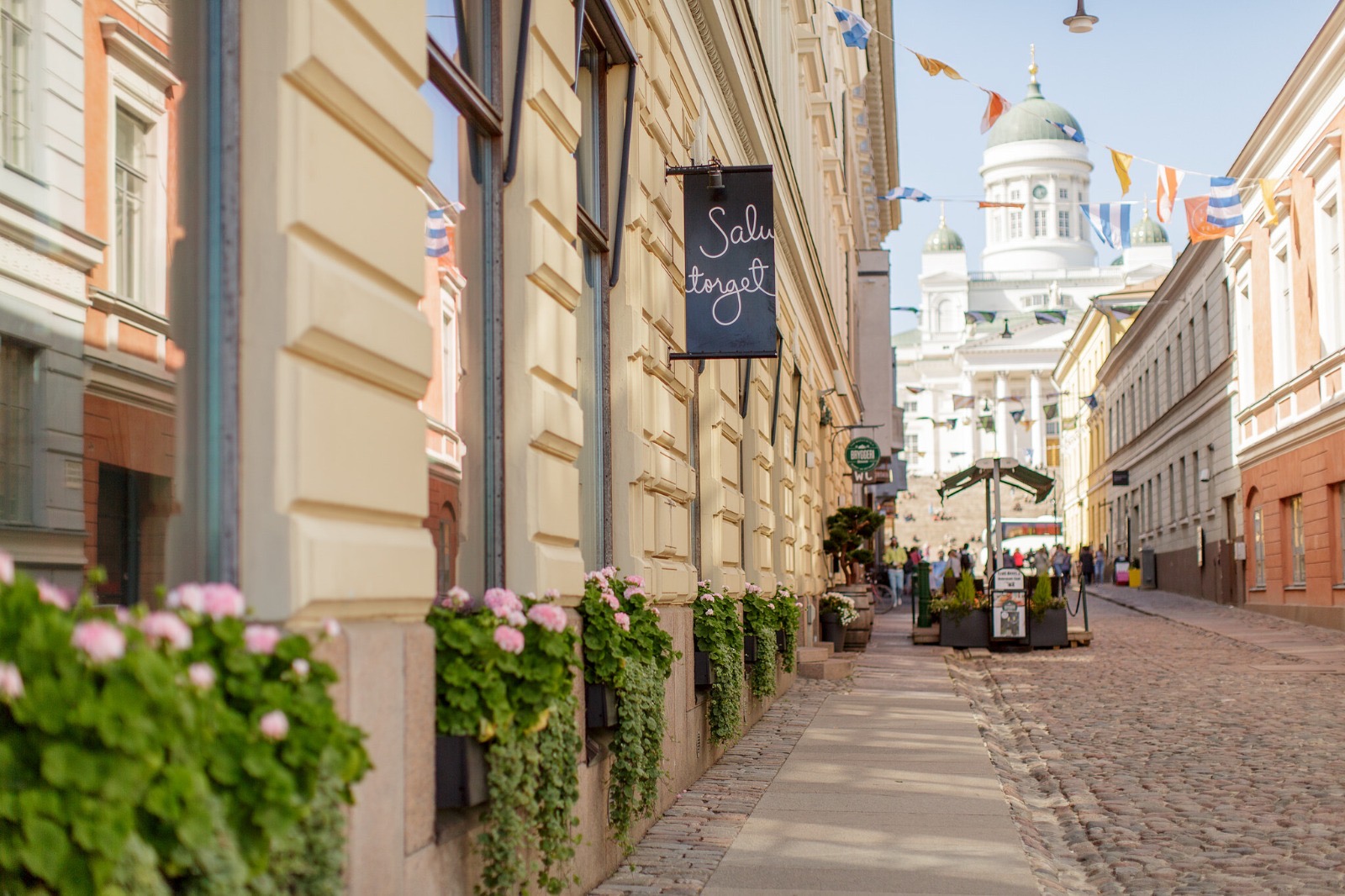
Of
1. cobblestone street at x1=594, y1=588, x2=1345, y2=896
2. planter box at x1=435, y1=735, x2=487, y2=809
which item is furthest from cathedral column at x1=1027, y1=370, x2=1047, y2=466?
planter box at x1=435, y1=735, x2=487, y2=809

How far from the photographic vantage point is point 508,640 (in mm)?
4598

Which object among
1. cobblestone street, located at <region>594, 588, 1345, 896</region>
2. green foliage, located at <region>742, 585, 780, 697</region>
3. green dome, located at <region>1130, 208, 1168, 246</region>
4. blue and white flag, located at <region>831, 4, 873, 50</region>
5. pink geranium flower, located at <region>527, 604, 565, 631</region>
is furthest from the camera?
green dome, located at <region>1130, 208, 1168, 246</region>

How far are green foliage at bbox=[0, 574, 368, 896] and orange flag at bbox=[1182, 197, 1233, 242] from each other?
796 inches

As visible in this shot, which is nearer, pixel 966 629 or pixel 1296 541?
pixel 966 629

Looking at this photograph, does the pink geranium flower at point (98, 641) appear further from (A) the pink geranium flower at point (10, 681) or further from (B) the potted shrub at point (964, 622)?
(B) the potted shrub at point (964, 622)

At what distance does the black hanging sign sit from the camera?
9.55 metres

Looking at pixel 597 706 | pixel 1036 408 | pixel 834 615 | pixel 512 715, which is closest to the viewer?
pixel 512 715

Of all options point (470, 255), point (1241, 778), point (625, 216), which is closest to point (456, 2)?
point (470, 255)

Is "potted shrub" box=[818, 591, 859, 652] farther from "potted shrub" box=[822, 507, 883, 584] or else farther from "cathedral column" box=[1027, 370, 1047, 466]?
"cathedral column" box=[1027, 370, 1047, 466]

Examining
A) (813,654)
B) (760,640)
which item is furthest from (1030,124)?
(760,640)

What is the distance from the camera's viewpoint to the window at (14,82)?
10.2 ft

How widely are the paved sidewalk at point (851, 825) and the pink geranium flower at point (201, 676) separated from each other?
3.54m

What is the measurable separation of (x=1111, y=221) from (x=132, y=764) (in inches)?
764

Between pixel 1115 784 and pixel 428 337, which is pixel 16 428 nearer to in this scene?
pixel 428 337
